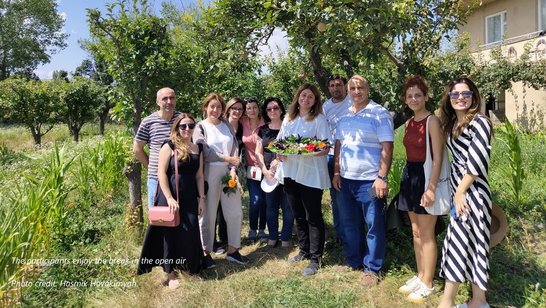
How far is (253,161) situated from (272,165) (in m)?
0.46

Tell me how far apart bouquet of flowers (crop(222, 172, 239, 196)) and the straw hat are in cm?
241

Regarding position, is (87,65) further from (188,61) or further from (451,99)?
(451,99)

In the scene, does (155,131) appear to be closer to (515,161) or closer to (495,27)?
(515,161)

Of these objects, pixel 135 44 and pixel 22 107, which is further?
pixel 22 107

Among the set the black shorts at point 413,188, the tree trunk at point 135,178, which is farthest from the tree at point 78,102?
the black shorts at point 413,188

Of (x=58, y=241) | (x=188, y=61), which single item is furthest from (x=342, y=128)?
(x=58, y=241)

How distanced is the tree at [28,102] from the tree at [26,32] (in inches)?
820

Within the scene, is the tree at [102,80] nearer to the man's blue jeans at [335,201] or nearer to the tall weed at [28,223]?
the tall weed at [28,223]

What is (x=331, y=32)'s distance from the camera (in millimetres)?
3061

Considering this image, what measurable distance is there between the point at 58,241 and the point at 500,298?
15.2ft

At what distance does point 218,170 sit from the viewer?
13.6 feet

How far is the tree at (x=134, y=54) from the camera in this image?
4.64m

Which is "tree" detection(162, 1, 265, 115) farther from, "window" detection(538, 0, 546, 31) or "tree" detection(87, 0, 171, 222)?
"window" detection(538, 0, 546, 31)

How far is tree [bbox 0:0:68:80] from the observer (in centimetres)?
3203
